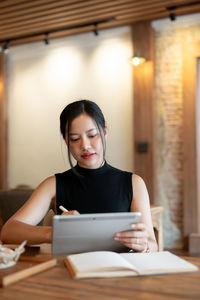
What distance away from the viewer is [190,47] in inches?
191

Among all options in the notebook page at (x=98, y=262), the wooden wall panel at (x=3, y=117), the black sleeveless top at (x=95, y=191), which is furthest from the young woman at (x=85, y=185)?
the wooden wall panel at (x=3, y=117)

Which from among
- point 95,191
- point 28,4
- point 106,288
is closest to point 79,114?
point 95,191

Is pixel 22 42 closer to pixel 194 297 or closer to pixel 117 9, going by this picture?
pixel 117 9

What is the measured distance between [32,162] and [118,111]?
1.79 metres

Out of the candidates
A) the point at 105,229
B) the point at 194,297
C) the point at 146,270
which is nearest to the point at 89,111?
the point at 105,229

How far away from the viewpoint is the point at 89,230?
1389mm

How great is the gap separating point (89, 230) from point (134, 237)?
0.20 meters

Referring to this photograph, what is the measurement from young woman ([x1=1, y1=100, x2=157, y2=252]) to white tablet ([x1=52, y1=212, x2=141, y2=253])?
367 millimetres

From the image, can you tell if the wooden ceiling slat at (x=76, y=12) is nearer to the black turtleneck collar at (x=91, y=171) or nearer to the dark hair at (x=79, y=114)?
the dark hair at (x=79, y=114)

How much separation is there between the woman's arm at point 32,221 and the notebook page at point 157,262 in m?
0.49

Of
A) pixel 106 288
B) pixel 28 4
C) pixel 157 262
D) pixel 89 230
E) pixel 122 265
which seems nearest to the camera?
pixel 106 288

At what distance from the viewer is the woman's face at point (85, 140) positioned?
1855 millimetres

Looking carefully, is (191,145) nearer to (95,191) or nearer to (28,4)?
(28,4)

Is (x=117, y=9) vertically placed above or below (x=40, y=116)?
above
